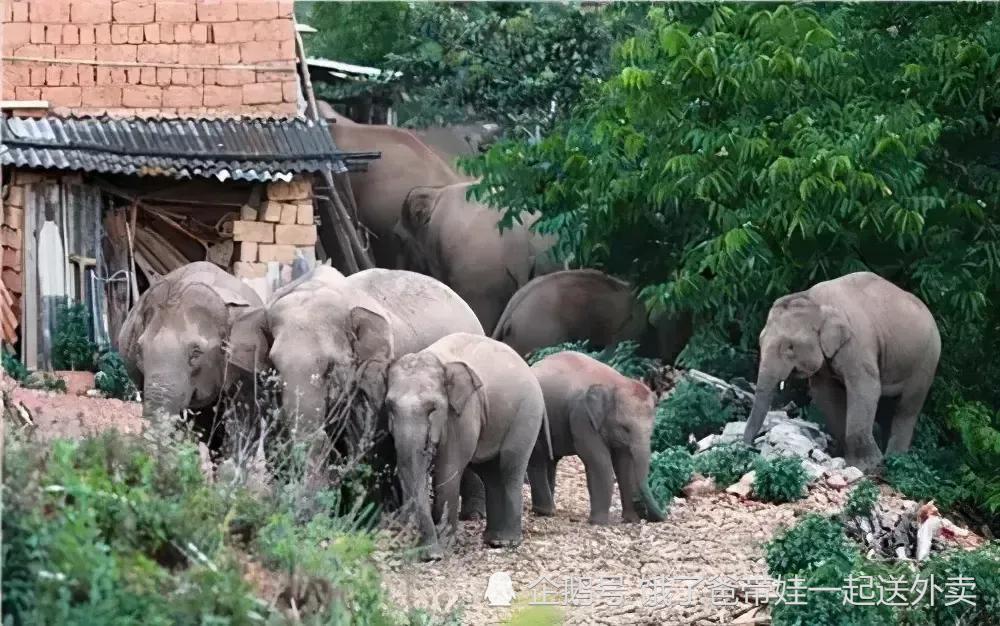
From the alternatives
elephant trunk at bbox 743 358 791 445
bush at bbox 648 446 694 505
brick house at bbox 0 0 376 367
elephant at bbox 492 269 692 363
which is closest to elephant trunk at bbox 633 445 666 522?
bush at bbox 648 446 694 505

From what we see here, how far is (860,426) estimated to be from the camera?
9734 mm

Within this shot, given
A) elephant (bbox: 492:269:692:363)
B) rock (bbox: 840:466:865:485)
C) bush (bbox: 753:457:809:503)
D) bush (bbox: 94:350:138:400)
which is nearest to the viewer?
bush (bbox: 753:457:809:503)

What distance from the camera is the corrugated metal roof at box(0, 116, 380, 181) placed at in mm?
9906

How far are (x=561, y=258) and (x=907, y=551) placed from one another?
3.28 meters

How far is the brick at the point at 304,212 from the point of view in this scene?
10336mm

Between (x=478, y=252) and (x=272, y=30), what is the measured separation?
1931 mm

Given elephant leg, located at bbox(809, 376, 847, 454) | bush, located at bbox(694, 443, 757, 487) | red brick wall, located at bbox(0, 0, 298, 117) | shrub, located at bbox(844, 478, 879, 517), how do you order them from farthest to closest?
red brick wall, located at bbox(0, 0, 298, 117), elephant leg, located at bbox(809, 376, 847, 454), bush, located at bbox(694, 443, 757, 487), shrub, located at bbox(844, 478, 879, 517)

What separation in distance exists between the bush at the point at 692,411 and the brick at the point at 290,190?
2171 millimetres

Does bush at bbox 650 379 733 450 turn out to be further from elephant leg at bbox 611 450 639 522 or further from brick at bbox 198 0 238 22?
brick at bbox 198 0 238 22

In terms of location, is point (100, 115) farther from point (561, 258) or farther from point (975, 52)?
point (975, 52)

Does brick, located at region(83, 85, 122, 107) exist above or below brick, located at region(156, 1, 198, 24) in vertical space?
below

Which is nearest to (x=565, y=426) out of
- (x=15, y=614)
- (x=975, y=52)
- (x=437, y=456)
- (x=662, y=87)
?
(x=437, y=456)

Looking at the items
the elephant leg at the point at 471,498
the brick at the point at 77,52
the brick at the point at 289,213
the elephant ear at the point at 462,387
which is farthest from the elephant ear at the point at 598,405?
the brick at the point at 77,52

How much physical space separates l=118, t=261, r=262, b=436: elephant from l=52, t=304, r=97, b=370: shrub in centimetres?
129
